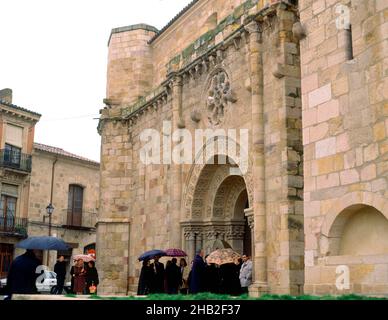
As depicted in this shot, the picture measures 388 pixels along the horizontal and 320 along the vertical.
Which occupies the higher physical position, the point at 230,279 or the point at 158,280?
the point at 230,279

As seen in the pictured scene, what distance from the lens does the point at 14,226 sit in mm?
30625

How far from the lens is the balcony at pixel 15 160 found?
30.6 metres

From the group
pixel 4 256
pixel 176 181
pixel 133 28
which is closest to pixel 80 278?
pixel 176 181

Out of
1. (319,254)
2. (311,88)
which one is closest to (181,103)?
(311,88)

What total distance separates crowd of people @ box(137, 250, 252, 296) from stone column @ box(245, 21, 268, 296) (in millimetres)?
611

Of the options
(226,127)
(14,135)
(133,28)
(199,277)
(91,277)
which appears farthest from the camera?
(14,135)

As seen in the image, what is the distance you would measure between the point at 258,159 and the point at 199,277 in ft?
→ 8.55

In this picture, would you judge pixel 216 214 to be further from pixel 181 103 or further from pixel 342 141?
pixel 342 141

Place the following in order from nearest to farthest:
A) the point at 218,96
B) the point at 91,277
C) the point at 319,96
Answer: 1. the point at 319,96
2. the point at 218,96
3. the point at 91,277

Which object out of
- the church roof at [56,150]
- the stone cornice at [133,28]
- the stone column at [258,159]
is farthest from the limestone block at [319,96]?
the church roof at [56,150]

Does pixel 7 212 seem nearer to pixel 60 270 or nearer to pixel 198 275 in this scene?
pixel 60 270

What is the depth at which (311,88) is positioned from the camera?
8.72 m

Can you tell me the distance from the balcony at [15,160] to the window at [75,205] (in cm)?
389

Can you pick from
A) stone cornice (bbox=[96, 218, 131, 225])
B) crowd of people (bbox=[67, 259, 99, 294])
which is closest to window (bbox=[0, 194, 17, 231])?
stone cornice (bbox=[96, 218, 131, 225])
